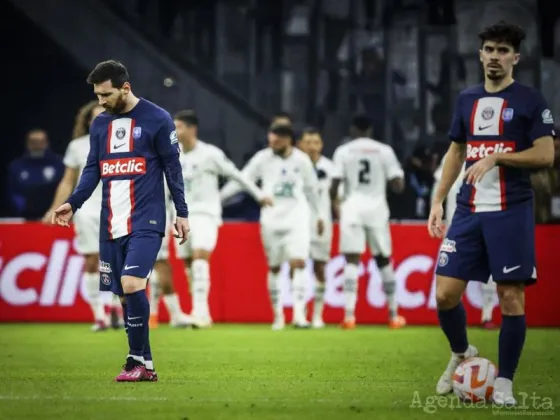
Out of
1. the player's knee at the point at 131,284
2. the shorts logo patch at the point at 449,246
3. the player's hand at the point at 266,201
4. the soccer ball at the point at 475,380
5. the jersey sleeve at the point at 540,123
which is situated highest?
the jersey sleeve at the point at 540,123

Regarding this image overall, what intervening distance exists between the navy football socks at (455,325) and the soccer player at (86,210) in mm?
7129

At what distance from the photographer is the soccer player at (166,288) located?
1590 centimetres

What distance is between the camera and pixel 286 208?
1652 cm

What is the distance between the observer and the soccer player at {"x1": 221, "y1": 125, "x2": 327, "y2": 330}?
16281 millimetres

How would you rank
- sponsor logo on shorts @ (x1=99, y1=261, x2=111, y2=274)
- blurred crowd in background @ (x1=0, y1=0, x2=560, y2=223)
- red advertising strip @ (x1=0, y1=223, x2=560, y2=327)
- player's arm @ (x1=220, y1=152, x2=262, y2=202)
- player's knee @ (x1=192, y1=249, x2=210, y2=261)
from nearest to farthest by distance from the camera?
sponsor logo on shorts @ (x1=99, y1=261, x2=111, y2=274), player's knee @ (x1=192, y1=249, x2=210, y2=261), player's arm @ (x1=220, y1=152, x2=262, y2=202), red advertising strip @ (x1=0, y1=223, x2=560, y2=327), blurred crowd in background @ (x1=0, y1=0, x2=560, y2=223)

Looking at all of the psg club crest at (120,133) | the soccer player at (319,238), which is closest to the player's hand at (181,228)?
the psg club crest at (120,133)

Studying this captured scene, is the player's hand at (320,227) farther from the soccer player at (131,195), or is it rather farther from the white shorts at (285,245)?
the soccer player at (131,195)

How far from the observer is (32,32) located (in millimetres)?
21500

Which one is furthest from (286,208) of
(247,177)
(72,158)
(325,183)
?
(72,158)

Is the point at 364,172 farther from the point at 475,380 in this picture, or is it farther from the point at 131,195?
the point at 475,380

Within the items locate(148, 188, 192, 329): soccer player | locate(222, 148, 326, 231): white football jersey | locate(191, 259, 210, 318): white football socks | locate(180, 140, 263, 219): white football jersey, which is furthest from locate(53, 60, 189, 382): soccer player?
locate(222, 148, 326, 231): white football jersey

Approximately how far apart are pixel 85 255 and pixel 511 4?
8251mm

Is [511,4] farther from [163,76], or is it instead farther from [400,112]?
[163,76]

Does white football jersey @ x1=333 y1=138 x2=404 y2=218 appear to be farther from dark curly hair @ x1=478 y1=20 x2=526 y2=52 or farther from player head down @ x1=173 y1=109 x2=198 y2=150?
dark curly hair @ x1=478 y1=20 x2=526 y2=52
